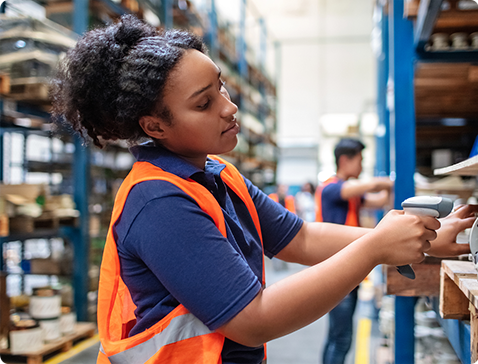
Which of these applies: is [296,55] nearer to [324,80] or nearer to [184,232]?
[324,80]

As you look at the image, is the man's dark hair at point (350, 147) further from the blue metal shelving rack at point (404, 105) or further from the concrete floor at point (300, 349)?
the concrete floor at point (300, 349)

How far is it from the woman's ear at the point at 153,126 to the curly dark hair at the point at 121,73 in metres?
0.02

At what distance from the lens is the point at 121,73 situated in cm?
118

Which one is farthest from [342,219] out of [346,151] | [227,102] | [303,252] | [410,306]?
[227,102]

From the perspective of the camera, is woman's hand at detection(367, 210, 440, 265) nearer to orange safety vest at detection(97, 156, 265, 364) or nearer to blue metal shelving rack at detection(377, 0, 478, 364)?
orange safety vest at detection(97, 156, 265, 364)

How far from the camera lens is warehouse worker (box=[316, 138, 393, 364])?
3.44 m

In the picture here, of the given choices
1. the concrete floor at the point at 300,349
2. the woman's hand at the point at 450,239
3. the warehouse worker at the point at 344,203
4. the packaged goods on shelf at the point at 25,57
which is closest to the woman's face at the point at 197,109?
the woman's hand at the point at 450,239

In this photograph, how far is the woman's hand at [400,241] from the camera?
1.07 metres

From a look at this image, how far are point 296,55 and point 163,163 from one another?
644 inches

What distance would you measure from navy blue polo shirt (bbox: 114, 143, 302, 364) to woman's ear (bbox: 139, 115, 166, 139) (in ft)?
0.25

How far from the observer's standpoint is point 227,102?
1.22 metres

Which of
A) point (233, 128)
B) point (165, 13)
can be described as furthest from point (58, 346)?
point (165, 13)

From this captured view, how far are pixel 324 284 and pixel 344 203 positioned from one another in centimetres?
297

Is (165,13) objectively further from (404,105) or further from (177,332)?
(177,332)
